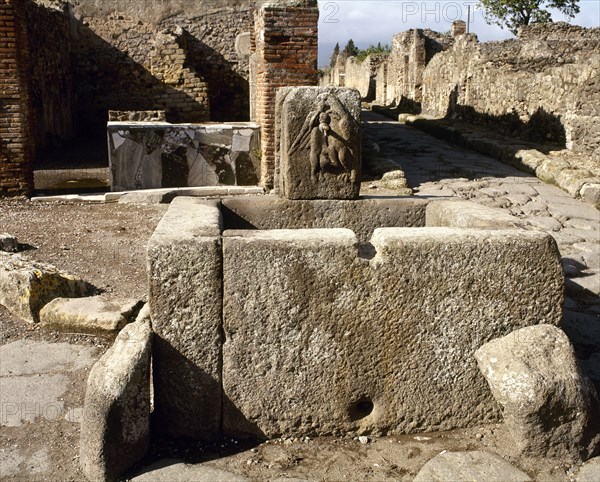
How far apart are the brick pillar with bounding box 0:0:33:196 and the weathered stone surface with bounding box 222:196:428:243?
5016mm

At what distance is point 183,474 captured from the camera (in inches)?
100

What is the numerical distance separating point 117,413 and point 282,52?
→ 6.37 metres

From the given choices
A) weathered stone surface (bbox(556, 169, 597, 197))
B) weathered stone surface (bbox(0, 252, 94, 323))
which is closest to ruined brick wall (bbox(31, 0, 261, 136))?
weathered stone surface (bbox(556, 169, 597, 197))

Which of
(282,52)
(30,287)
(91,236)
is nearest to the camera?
(30,287)

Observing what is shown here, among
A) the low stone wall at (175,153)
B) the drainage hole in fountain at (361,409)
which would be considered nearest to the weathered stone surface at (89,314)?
the drainage hole in fountain at (361,409)

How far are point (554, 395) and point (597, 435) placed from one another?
318 mm

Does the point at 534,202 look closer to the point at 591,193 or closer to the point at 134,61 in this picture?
the point at 591,193

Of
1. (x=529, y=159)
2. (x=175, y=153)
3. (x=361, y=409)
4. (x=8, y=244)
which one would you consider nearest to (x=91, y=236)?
(x=8, y=244)

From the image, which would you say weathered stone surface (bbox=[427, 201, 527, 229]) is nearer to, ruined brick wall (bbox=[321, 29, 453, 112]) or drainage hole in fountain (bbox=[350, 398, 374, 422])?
drainage hole in fountain (bbox=[350, 398, 374, 422])

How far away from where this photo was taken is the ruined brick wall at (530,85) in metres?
10.5

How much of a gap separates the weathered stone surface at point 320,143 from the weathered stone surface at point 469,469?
5.46 feet

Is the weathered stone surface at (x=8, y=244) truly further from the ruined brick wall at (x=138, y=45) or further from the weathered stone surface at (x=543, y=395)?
the ruined brick wall at (x=138, y=45)

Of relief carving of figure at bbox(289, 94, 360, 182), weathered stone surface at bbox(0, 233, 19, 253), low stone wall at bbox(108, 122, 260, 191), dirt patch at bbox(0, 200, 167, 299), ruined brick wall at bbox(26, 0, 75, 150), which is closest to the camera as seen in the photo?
relief carving of figure at bbox(289, 94, 360, 182)

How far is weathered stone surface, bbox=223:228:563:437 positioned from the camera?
2.72 meters
